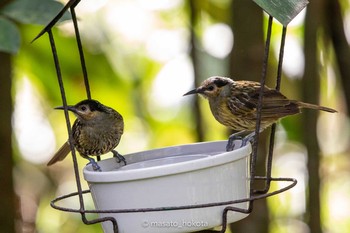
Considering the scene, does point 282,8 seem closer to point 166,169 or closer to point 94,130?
point 166,169

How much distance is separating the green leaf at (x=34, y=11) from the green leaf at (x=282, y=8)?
116 centimetres

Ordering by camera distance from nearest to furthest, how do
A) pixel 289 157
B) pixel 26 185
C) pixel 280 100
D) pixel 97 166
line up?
pixel 97 166
pixel 280 100
pixel 26 185
pixel 289 157

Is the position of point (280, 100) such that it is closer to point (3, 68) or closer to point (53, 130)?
point (3, 68)

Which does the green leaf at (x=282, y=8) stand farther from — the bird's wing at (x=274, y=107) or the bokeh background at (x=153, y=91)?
the bokeh background at (x=153, y=91)

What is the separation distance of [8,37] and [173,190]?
3.34 ft

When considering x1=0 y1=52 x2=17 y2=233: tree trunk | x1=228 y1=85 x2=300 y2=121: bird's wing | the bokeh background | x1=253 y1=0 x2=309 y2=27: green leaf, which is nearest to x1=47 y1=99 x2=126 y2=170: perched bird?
x1=228 y1=85 x2=300 y2=121: bird's wing

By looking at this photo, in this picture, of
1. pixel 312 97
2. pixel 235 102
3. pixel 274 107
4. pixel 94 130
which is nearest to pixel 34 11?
pixel 94 130

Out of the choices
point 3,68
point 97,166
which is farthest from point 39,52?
point 97,166

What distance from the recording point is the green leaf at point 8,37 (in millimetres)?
3123

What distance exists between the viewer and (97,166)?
10.0 feet

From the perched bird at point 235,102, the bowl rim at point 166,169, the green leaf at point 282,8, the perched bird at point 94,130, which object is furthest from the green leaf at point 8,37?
the green leaf at point 282,8

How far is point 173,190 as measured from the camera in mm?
2648

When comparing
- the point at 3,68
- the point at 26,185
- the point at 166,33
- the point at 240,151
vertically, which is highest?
the point at 166,33

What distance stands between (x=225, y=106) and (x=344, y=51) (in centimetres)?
141
